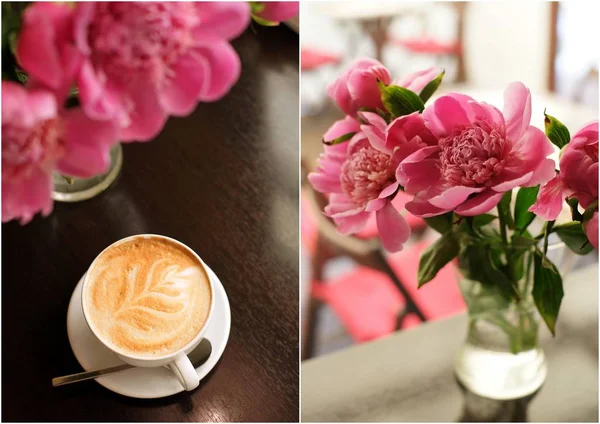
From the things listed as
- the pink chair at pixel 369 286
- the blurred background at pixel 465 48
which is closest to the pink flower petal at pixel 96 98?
the pink chair at pixel 369 286

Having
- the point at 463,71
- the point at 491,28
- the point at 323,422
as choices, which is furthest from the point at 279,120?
the point at 491,28

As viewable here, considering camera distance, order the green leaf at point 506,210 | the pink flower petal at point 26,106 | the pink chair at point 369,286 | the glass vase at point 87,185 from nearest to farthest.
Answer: the pink flower petal at point 26,106, the green leaf at point 506,210, the glass vase at point 87,185, the pink chair at point 369,286

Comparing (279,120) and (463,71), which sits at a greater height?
(279,120)

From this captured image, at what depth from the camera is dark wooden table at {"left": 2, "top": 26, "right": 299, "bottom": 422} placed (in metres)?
0.62

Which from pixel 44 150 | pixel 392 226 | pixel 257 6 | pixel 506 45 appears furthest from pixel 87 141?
pixel 506 45

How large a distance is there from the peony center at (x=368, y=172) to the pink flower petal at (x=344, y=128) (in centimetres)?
3

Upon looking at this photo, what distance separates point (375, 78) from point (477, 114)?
87mm

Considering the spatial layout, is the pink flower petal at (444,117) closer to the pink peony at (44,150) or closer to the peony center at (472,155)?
the peony center at (472,155)

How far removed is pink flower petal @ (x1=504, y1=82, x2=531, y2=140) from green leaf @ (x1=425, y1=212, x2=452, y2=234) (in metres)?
0.11

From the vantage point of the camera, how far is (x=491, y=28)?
1.74 meters

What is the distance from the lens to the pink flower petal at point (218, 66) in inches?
13.2

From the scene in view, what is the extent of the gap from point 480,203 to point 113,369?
400 millimetres

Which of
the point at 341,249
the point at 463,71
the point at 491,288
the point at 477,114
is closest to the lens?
the point at 477,114

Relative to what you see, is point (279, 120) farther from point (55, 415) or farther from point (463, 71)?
point (463, 71)
